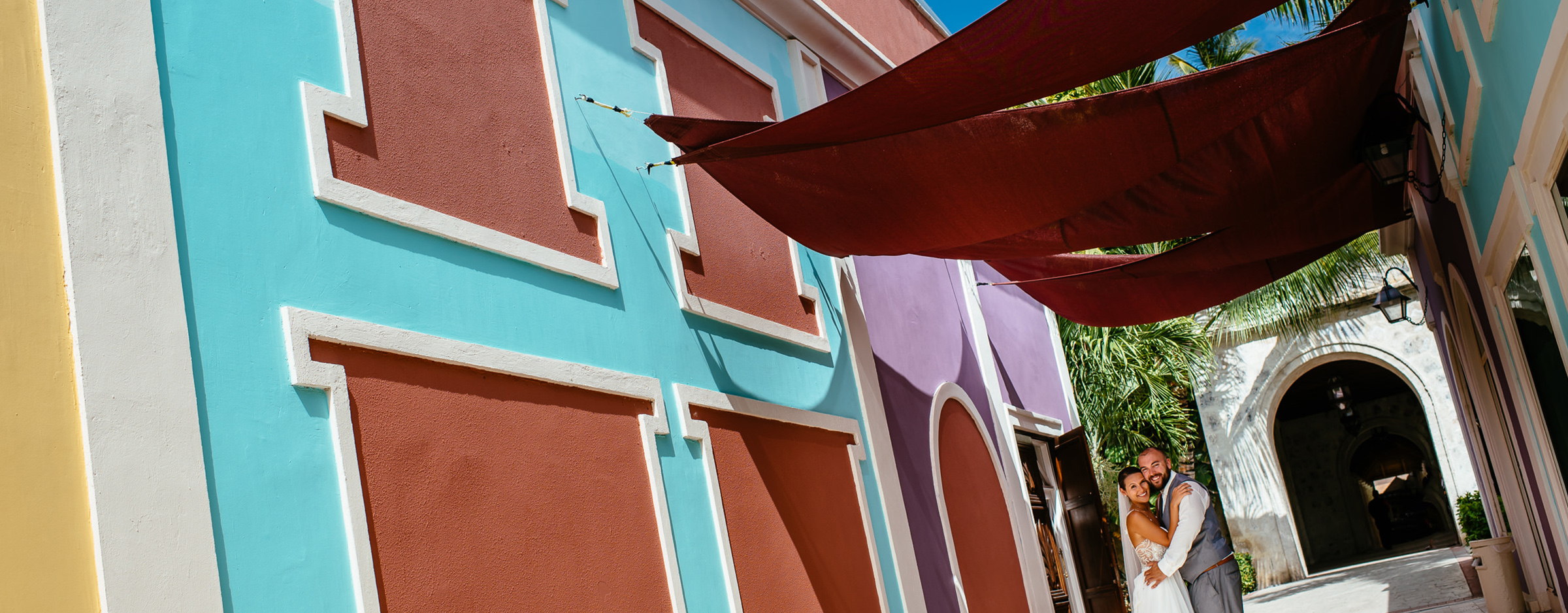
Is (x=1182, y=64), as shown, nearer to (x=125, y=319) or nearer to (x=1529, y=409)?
(x=1529, y=409)

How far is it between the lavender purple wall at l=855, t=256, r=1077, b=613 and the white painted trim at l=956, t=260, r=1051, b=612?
68mm

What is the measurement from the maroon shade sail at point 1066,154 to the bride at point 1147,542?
1.69 m

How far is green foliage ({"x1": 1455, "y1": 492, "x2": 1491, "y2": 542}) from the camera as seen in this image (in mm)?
17109

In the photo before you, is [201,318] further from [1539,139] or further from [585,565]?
[1539,139]

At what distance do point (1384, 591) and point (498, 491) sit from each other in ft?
43.3

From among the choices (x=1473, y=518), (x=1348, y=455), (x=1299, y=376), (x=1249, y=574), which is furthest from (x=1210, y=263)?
(x=1348, y=455)

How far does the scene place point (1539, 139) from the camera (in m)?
3.43

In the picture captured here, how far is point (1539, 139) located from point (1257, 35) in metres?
15.8

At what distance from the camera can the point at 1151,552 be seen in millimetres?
6191

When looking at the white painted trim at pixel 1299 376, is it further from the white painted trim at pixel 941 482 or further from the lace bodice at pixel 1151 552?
the lace bodice at pixel 1151 552

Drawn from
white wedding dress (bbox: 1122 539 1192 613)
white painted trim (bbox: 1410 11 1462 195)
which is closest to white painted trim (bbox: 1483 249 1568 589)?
white painted trim (bbox: 1410 11 1462 195)

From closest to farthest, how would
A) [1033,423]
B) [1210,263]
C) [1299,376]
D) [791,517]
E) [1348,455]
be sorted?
[791,517]
[1210,263]
[1033,423]
[1299,376]
[1348,455]

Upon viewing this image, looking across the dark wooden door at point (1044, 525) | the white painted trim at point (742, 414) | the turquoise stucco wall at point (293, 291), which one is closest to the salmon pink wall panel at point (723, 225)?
the white painted trim at point (742, 414)

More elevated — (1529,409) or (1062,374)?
(1062,374)
